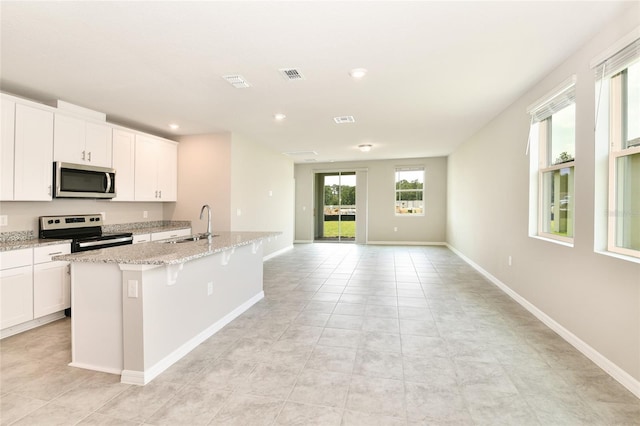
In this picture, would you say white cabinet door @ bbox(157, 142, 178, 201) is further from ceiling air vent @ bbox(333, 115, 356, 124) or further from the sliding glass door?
the sliding glass door

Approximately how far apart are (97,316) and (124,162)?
3010mm

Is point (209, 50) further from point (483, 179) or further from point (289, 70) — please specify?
point (483, 179)

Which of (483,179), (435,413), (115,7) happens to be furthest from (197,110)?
(483,179)

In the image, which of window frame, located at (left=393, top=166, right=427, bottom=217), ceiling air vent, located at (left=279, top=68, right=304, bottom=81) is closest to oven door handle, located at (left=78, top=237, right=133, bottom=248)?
ceiling air vent, located at (left=279, top=68, right=304, bottom=81)

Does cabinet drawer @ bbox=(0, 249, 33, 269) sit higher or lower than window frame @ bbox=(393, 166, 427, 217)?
lower

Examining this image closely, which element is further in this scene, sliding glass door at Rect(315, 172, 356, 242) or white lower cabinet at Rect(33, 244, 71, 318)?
sliding glass door at Rect(315, 172, 356, 242)

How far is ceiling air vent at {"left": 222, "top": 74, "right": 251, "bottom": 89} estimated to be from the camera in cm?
313

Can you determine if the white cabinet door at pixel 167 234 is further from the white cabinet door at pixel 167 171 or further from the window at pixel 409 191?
the window at pixel 409 191

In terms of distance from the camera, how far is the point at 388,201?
9.29 m

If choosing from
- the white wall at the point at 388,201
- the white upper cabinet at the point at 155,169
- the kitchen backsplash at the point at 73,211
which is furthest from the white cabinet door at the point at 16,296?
the white wall at the point at 388,201

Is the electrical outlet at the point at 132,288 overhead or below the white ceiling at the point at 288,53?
below

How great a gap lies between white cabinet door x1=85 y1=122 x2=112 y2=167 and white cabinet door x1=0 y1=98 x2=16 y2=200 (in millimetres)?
839

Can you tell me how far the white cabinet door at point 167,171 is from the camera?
5.22 m

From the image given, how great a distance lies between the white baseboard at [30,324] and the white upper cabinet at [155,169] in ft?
6.39
